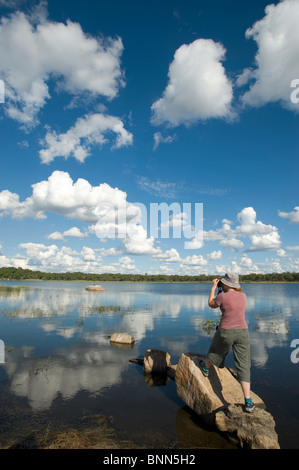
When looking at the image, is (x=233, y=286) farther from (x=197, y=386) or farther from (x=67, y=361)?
(x=67, y=361)

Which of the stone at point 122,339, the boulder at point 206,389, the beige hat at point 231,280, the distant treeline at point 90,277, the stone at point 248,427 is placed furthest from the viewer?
the distant treeline at point 90,277

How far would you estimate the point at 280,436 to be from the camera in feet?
Result: 23.9

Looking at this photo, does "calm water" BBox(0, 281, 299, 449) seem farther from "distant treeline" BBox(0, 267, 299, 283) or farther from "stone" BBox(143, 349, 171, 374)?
"distant treeline" BBox(0, 267, 299, 283)

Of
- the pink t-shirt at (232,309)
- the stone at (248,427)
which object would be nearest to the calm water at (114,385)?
the stone at (248,427)

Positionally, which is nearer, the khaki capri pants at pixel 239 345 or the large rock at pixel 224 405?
the large rock at pixel 224 405

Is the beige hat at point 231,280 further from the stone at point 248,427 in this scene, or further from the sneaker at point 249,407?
the stone at point 248,427

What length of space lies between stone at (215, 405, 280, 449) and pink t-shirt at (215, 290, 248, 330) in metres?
2.16

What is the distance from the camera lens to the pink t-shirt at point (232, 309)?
7.66 metres

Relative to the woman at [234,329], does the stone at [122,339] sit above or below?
below

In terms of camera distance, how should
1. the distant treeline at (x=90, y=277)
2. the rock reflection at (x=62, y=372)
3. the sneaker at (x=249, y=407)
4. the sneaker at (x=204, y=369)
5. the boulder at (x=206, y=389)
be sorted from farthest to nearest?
the distant treeline at (x=90, y=277), the rock reflection at (x=62, y=372), the sneaker at (x=204, y=369), the boulder at (x=206, y=389), the sneaker at (x=249, y=407)
